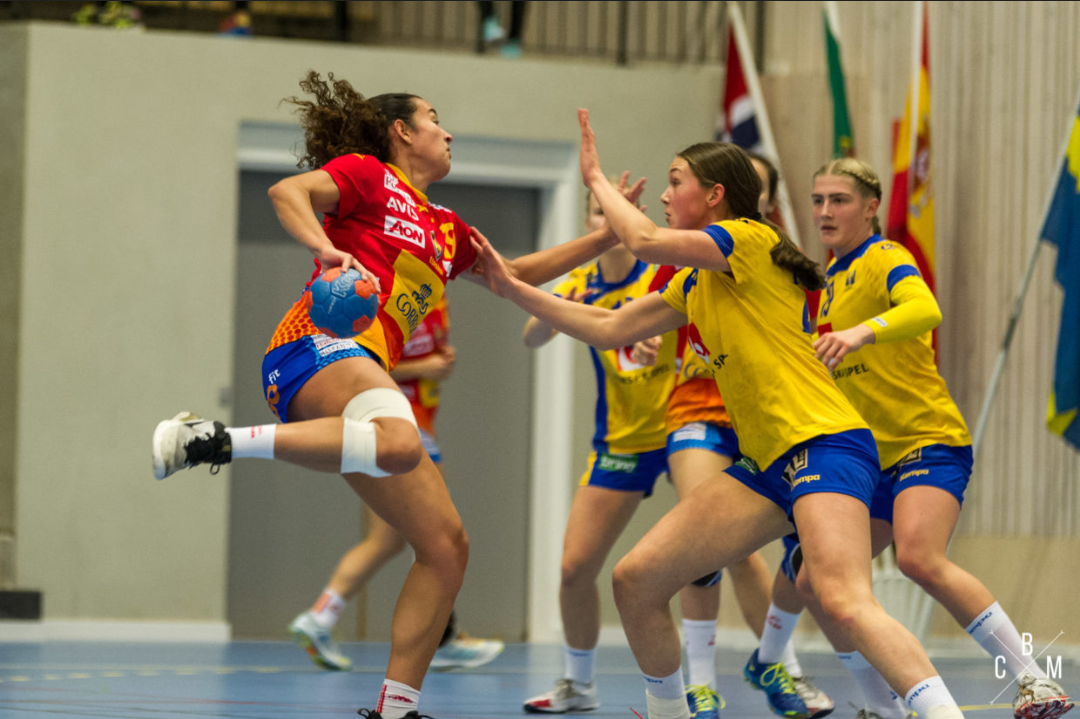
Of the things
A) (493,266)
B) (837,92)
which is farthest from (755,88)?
(493,266)

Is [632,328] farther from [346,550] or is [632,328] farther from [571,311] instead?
[346,550]

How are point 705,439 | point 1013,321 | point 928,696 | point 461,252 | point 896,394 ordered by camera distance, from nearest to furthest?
point 928,696 → point 461,252 → point 896,394 → point 705,439 → point 1013,321

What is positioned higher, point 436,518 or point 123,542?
point 436,518

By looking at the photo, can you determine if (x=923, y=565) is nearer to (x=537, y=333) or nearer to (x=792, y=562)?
(x=792, y=562)

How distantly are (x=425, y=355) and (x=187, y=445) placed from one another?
339cm

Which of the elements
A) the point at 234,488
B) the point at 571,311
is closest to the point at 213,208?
the point at 234,488

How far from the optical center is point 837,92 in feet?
25.7

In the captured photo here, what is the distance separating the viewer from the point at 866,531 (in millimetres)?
3145

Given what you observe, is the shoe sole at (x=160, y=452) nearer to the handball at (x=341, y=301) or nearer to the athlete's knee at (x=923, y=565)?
the handball at (x=341, y=301)

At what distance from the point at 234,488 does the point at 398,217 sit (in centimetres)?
480

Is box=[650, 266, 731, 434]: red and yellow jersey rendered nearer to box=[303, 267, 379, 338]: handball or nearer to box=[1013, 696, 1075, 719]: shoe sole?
box=[1013, 696, 1075, 719]: shoe sole

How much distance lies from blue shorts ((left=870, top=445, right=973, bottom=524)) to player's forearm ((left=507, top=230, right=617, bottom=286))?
1.11 meters

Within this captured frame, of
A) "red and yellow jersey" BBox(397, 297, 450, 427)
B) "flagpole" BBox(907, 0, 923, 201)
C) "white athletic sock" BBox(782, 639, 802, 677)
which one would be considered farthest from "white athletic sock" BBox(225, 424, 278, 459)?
"flagpole" BBox(907, 0, 923, 201)

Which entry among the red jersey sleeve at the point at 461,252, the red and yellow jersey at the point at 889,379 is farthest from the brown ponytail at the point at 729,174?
the red jersey sleeve at the point at 461,252
